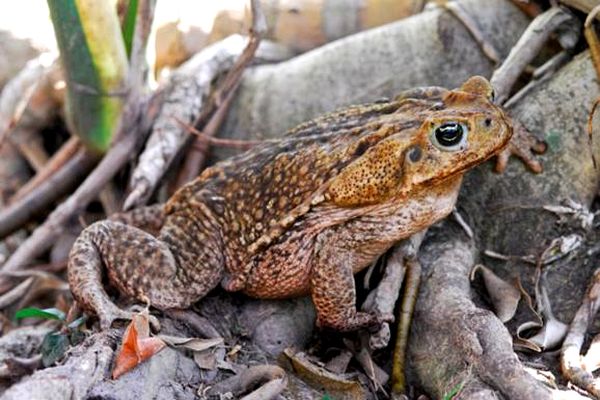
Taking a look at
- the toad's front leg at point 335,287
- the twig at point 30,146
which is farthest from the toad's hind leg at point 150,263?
the twig at point 30,146

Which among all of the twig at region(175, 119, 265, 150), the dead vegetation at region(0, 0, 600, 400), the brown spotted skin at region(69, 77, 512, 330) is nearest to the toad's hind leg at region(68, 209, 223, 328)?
the brown spotted skin at region(69, 77, 512, 330)

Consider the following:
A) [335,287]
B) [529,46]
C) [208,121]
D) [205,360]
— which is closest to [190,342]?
[205,360]

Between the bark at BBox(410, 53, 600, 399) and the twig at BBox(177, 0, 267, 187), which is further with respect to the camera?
Answer: the twig at BBox(177, 0, 267, 187)

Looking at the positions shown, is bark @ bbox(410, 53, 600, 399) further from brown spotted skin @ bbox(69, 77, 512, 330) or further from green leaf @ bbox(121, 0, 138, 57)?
green leaf @ bbox(121, 0, 138, 57)

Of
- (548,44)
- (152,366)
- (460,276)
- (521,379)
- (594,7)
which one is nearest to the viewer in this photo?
(521,379)

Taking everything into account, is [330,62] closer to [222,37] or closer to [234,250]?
[222,37]

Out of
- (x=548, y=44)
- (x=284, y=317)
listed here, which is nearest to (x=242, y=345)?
(x=284, y=317)

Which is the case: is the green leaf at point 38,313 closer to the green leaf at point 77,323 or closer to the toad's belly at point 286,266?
the green leaf at point 77,323
